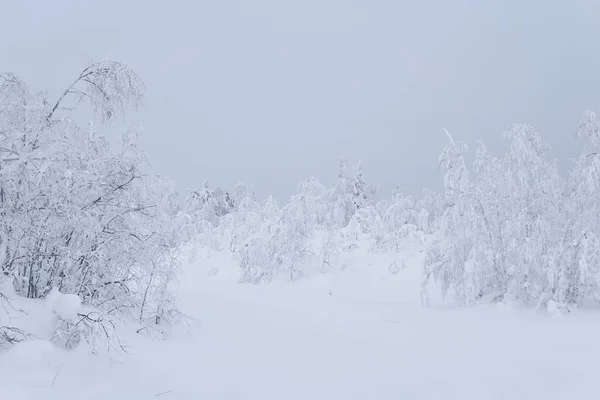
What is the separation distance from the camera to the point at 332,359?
5.72 m

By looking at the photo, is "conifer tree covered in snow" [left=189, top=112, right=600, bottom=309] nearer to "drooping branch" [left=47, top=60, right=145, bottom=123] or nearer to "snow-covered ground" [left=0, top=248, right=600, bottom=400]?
"snow-covered ground" [left=0, top=248, right=600, bottom=400]

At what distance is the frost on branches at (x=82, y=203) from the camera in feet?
15.8

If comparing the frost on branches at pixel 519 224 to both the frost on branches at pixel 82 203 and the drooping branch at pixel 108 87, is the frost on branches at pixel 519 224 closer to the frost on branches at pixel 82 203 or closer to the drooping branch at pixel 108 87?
the frost on branches at pixel 82 203

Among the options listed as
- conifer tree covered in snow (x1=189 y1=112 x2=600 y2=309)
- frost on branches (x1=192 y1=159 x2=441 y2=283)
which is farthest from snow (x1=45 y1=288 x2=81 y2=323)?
frost on branches (x1=192 y1=159 x2=441 y2=283)

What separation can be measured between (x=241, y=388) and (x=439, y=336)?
4.00m

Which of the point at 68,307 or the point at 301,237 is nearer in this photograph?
the point at 68,307

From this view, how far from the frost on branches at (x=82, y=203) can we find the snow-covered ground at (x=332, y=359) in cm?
58

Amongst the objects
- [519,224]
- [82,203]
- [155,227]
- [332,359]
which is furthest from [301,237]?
[82,203]

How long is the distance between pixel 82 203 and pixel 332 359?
3.54 metres

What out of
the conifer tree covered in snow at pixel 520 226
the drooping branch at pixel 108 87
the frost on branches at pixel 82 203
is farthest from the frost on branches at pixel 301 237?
the drooping branch at pixel 108 87

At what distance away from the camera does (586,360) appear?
5801 mm

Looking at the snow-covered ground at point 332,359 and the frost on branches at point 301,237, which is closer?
the snow-covered ground at point 332,359

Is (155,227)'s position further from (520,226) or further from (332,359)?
(520,226)

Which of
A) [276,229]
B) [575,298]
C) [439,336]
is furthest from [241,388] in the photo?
[276,229]
